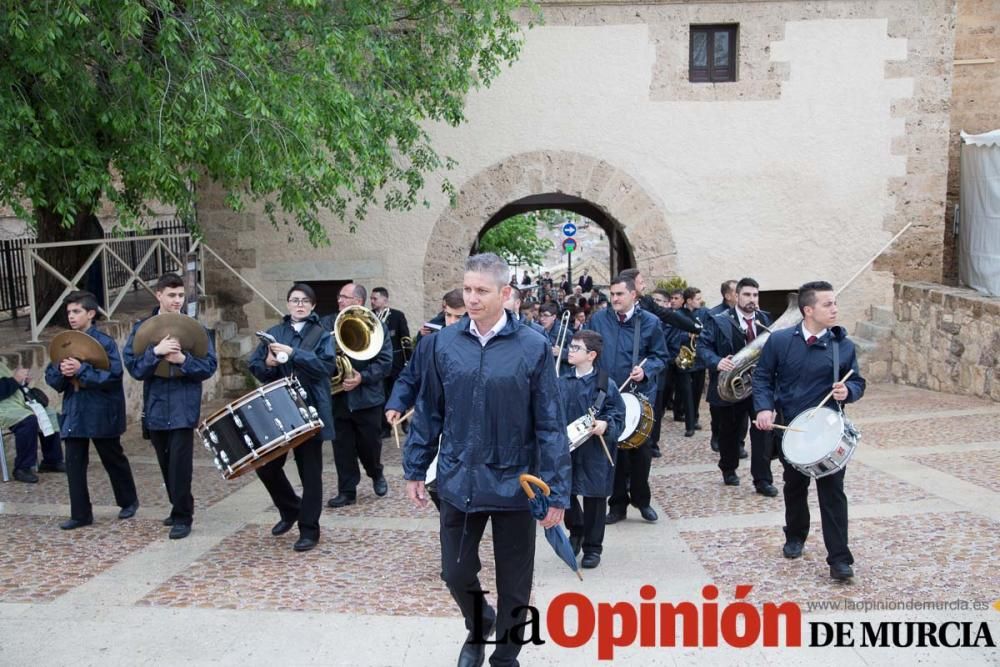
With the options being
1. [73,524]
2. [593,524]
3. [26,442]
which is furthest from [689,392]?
[26,442]

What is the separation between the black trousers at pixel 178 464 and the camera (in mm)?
6930

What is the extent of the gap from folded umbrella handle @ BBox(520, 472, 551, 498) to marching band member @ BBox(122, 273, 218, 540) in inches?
133

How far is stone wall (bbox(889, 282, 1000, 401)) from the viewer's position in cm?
1162

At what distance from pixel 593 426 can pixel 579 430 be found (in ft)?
0.34

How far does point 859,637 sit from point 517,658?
5.64 feet

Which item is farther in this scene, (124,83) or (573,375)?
(124,83)

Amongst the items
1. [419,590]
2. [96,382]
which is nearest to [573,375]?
[419,590]

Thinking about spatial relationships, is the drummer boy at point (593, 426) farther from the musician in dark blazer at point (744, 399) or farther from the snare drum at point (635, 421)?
the musician in dark blazer at point (744, 399)

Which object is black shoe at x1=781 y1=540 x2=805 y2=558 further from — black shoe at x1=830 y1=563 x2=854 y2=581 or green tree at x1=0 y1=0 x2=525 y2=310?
green tree at x1=0 y1=0 x2=525 y2=310

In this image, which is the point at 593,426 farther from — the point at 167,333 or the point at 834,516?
the point at 167,333

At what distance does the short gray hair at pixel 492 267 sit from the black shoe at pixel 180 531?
3.71 metres

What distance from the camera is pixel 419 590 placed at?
19.2ft

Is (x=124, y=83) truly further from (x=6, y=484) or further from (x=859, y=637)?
(x=859, y=637)

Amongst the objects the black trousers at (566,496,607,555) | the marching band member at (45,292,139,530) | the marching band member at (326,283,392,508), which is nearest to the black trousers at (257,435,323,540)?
the marching band member at (326,283,392,508)
